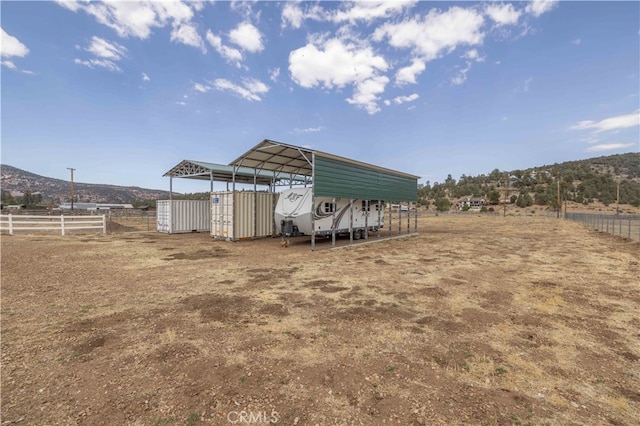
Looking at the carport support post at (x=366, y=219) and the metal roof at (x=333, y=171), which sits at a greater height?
the metal roof at (x=333, y=171)

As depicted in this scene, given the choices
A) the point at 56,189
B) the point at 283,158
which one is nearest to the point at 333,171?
the point at 283,158

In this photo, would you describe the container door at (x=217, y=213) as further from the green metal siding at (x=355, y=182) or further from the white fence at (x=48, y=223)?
the white fence at (x=48, y=223)

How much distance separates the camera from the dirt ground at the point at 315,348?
3184mm

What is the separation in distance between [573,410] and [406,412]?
6.21ft

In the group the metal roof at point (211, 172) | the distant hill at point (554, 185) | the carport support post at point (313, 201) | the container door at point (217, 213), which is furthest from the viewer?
the distant hill at point (554, 185)

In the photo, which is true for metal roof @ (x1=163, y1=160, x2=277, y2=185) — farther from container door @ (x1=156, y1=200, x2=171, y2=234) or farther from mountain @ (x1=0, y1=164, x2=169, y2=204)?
mountain @ (x1=0, y1=164, x2=169, y2=204)

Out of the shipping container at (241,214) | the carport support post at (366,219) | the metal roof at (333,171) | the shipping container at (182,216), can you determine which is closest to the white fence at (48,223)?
the shipping container at (182,216)

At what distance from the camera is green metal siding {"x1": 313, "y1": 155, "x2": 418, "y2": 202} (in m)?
14.7

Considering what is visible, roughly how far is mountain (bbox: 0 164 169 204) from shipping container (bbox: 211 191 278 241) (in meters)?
105

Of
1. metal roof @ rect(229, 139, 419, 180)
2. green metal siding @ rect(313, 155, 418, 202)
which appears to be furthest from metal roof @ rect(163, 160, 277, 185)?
green metal siding @ rect(313, 155, 418, 202)

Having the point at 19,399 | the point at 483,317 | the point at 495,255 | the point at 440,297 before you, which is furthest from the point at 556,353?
the point at 495,255

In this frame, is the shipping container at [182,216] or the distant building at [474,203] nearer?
the shipping container at [182,216]

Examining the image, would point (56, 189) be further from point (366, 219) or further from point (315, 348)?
point (315, 348)

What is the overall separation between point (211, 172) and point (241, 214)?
15.2 feet
